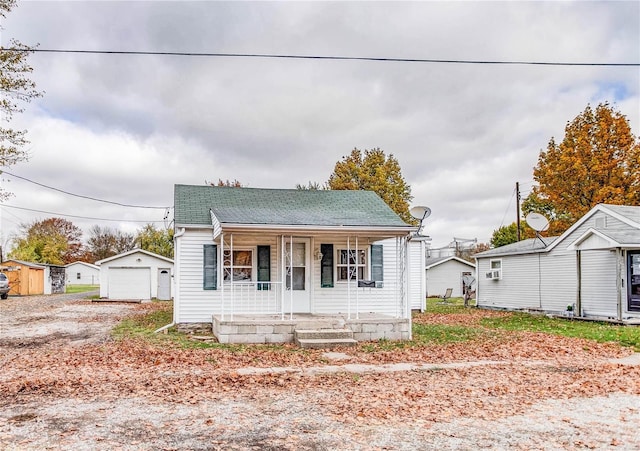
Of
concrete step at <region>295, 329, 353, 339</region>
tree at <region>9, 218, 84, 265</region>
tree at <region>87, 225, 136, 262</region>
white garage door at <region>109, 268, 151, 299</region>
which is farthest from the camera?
tree at <region>87, 225, 136, 262</region>

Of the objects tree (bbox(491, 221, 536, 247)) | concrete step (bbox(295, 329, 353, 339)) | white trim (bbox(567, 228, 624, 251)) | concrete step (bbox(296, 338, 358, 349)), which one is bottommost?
concrete step (bbox(296, 338, 358, 349))

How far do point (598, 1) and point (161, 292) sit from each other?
26404 millimetres

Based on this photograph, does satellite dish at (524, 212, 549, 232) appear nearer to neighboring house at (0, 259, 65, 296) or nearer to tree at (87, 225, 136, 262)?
neighboring house at (0, 259, 65, 296)

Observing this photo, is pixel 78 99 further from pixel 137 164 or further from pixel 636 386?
pixel 636 386

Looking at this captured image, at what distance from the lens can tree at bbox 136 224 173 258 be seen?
49594 millimetres

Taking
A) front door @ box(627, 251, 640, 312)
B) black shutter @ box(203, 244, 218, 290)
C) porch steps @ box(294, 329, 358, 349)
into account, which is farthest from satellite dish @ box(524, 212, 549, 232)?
black shutter @ box(203, 244, 218, 290)

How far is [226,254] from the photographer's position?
13.9 m

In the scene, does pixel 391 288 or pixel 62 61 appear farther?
pixel 391 288

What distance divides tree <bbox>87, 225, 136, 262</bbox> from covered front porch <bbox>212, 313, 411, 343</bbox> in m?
55.6

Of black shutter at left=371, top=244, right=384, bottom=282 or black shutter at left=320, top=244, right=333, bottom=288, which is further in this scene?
black shutter at left=371, top=244, right=384, bottom=282

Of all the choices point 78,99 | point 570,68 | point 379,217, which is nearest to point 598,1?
point 570,68

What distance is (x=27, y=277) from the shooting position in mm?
36375

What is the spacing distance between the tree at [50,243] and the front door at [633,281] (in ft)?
173

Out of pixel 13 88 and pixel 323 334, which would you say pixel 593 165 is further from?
pixel 13 88
